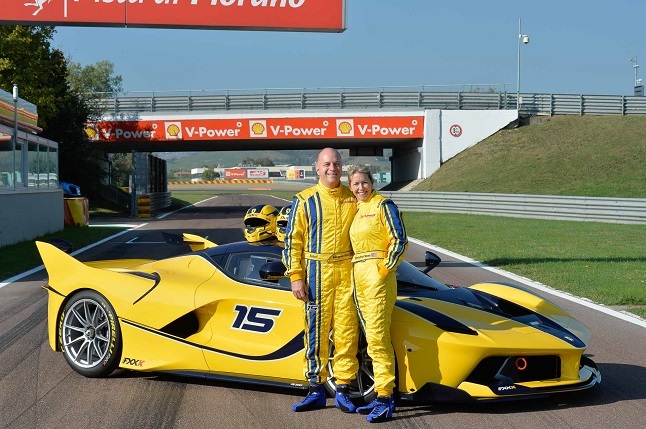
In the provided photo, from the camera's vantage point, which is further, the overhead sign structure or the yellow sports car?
the overhead sign structure

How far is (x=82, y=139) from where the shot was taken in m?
43.6

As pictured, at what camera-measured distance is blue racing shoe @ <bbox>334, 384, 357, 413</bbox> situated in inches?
219

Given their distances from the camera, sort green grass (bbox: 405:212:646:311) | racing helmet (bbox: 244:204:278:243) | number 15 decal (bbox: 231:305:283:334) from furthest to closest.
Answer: green grass (bbox: 405:212:646:311), racing helmet (bbox: 244:204:278:243), number 15 decal (bbox: 231:305:283:334)

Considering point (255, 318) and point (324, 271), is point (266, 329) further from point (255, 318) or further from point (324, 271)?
point (324, 271)

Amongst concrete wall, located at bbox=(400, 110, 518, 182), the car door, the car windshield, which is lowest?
the car door

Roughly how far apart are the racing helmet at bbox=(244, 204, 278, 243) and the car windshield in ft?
4.05

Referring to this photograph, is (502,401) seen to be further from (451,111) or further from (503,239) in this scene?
(451,111)

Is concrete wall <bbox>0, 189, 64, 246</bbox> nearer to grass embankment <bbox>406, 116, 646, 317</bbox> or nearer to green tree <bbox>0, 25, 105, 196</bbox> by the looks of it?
grass embankment <bbox>406, 116, 646, 317</bbox>

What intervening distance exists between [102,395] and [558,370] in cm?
327

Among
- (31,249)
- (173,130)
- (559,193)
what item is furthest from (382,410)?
(173,130)

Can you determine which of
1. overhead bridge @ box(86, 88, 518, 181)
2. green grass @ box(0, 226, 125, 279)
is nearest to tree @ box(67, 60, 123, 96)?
overhead bridge @ box(86, 88, 518, 181)

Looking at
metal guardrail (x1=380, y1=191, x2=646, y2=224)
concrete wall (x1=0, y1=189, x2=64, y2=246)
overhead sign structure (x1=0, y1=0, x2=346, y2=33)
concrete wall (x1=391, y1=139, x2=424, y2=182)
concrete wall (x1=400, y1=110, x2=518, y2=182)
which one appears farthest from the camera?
concrete wall (x1=391, y1=139, x2=424, y2=182)

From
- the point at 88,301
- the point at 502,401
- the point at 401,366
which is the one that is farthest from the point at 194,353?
the point at 502,401

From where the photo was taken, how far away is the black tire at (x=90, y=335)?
6551 mm
